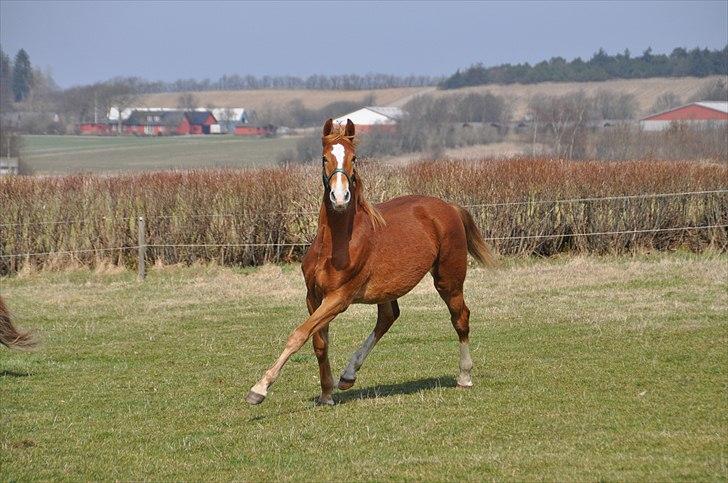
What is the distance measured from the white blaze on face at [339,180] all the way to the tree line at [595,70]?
105 m

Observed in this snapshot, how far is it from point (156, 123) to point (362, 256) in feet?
298

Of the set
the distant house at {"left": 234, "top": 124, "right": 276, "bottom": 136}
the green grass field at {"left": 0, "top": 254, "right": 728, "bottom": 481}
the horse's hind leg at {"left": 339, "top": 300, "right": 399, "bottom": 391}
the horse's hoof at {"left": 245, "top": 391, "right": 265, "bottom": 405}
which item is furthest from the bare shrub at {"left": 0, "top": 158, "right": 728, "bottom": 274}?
the distant house at {"left": 234, "top": 124, "right": 276, "bottom": 136}

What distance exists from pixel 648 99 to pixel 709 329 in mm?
94156

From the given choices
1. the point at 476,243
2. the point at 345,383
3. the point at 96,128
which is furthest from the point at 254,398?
the point at 96,128

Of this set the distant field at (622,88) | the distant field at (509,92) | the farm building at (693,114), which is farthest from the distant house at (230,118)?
the farm building at (693,114)

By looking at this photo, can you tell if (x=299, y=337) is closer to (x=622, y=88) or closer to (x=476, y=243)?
(x=476, y=243)

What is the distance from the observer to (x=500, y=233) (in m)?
23.4

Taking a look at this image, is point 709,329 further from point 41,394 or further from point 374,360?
point 41,394

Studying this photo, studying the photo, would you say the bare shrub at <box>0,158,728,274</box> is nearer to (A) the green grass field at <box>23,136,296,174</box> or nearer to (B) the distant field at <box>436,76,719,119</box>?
(A) the green grass field at <box>23,136,296,174</box>

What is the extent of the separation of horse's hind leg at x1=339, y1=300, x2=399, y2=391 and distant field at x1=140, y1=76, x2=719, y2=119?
82.0 m

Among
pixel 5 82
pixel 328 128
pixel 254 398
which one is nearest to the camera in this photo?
pixel 254 398

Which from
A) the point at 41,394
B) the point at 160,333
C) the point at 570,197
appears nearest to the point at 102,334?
the point at 160,333

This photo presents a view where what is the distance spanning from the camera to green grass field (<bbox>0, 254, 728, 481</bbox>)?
24.3ft

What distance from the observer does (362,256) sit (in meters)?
9.22
